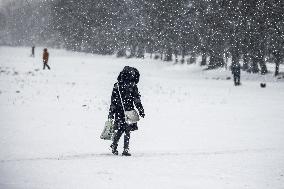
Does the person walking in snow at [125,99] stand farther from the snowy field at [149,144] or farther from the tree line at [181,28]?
the tree line at [181,28]

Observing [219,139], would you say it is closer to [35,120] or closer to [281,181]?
[281,181]

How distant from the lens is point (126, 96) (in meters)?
8.86

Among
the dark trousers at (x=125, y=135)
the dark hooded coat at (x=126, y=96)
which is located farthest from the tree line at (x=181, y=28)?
the dark trousers at (x=125, y=135)

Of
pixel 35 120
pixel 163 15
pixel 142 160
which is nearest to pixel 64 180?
pixel 142 160

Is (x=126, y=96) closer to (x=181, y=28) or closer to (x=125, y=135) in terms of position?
(x=125, y=135)

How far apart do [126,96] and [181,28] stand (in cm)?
4640

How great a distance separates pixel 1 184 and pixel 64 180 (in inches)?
34.6

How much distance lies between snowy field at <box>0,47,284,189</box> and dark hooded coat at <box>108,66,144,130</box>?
659 mm

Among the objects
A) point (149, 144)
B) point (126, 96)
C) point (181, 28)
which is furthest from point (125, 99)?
point (181, 28)

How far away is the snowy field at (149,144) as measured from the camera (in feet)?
23.1

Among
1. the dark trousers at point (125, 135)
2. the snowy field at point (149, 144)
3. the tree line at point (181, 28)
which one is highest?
the tree line at point (181, 28)

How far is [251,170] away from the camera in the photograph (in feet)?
26.0

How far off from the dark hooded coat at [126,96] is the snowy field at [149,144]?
2.16 feet

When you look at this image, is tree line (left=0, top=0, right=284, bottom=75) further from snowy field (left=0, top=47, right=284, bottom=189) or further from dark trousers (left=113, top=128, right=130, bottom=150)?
dark trousers (left=113, top=128, right=130, bottom=150)
